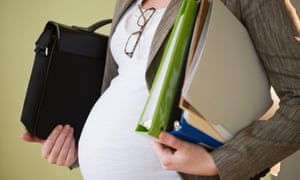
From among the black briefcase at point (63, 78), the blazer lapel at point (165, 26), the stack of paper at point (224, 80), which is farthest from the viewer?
the black briefcase at point (63, 78)

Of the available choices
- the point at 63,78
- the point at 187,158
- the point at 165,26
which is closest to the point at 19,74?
the point at 63,78

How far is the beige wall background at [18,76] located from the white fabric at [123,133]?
3.27 feet

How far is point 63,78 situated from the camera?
0.93 metres

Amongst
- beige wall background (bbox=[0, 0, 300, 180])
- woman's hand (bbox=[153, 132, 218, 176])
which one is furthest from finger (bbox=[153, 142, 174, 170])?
beige wall background (bbox=[0, 0, 300, 180])

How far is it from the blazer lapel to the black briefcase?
0.90 ft

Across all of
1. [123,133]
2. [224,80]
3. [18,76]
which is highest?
[224,80]

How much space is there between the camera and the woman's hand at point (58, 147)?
901 mm

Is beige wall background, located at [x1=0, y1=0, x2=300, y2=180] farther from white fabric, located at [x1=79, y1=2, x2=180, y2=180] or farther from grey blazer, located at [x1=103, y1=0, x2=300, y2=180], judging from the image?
grey blazer, located at [x1=103, y1=0, x2=300, y2=180]

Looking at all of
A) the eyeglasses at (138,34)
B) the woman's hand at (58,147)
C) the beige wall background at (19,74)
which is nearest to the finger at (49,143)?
the woman's hand at (58,147)

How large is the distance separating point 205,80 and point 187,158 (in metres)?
0.11

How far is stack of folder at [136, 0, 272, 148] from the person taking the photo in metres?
→ 0.55

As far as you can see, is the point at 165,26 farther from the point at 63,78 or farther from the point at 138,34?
the point at 63,78

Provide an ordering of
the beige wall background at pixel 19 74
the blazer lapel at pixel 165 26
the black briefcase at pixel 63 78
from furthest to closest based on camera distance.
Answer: the beige wall background at pixel 19 74 → the black briefcase at pixel 63 78 → the blazer lapel at pixel 165 26

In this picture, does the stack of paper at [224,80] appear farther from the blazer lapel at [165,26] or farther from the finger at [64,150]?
the finger at [64,150]
